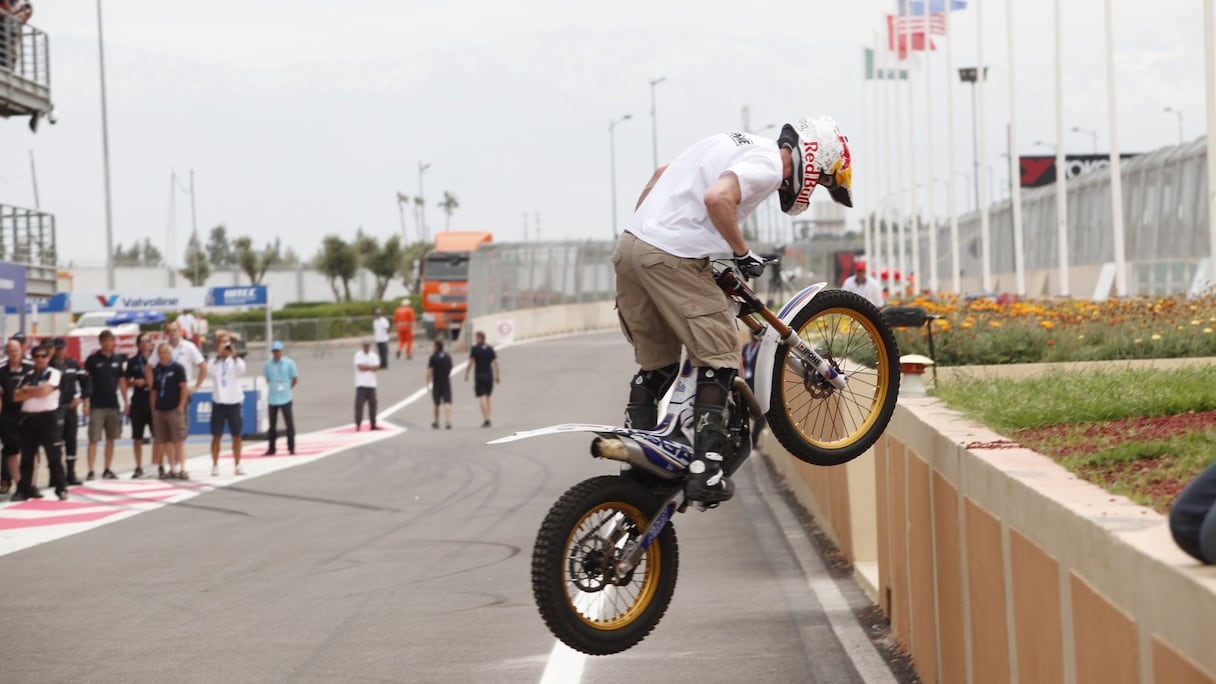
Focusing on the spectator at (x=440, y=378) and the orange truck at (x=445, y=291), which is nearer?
the spectator at (x=440, y=378)

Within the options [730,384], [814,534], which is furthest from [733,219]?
[814,534]

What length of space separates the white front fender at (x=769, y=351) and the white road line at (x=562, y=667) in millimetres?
3211

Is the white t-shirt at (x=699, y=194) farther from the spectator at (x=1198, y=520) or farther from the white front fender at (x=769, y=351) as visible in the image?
the spectator at (x=1198, y=520)

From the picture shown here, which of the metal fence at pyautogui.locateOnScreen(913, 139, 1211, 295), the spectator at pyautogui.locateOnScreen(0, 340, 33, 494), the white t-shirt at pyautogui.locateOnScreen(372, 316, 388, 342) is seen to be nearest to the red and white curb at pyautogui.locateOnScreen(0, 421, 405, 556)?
the spectator at pyautogui.locateOnScreen(0, 340, 33, 494)

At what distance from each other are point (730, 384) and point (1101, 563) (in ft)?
8.35

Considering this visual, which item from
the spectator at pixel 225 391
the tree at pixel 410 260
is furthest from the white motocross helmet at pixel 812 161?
the tree at pixel 410 260

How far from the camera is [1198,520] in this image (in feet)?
13.7

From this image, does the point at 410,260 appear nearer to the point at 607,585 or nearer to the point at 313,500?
the point at 313,500

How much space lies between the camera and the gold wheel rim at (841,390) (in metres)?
7.84

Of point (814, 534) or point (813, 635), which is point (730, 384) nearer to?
point (813, 635)

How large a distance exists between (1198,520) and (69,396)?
2057cm

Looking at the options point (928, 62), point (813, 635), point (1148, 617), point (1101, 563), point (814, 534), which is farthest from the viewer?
point (928, 62)

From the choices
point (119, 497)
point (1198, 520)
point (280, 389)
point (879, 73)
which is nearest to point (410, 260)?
point (879, 73)

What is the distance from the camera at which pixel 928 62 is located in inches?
2199
